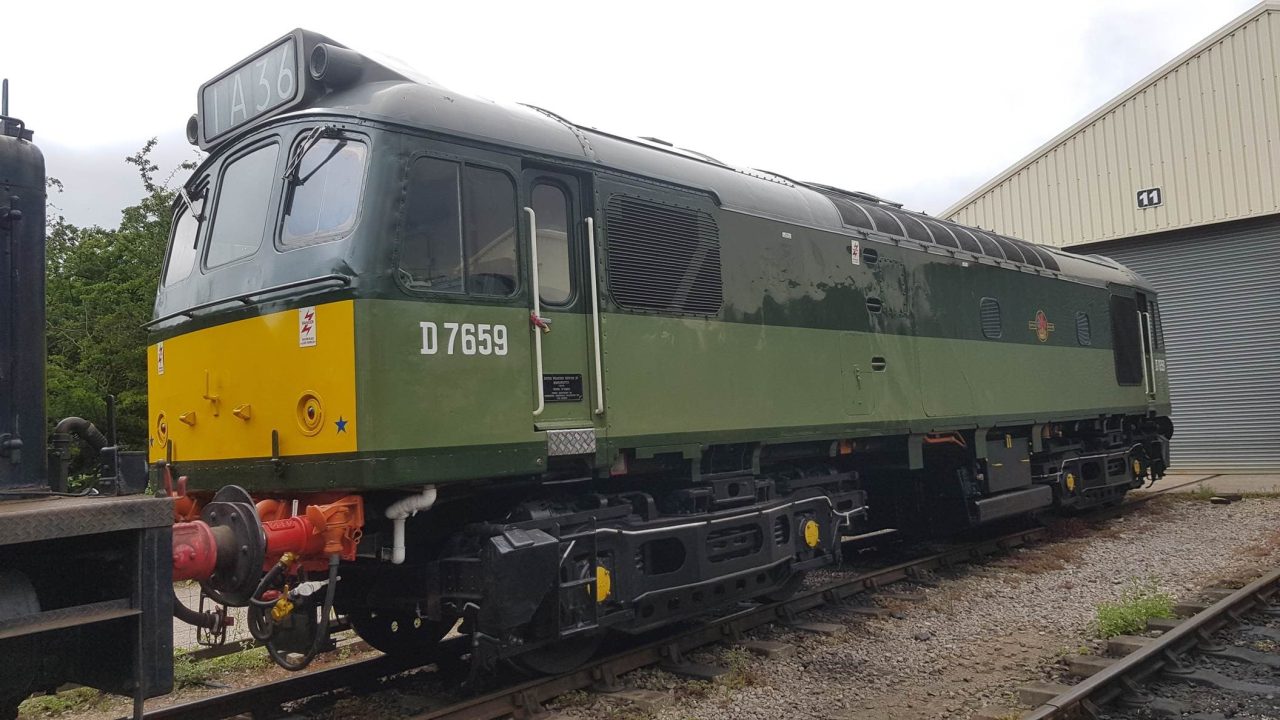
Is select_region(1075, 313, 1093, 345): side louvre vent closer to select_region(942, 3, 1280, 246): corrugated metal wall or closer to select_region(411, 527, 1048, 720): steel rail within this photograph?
select_region(411, 527, 1048, 720): steel rail

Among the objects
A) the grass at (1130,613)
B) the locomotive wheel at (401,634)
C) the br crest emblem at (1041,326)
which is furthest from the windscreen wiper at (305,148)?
the br crest emblem at (1041,326)

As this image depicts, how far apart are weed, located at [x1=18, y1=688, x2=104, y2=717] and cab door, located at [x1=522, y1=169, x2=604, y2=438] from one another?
12.2ft

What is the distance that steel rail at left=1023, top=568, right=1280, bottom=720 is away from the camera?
5.26 meters

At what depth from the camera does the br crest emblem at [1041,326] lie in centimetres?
1142

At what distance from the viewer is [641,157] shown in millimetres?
6566

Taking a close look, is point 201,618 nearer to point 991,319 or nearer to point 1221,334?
point 991,319

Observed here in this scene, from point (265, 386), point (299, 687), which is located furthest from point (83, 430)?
point (299, 687)

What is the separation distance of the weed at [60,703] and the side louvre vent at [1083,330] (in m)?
11.6

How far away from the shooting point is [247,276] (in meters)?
5.26

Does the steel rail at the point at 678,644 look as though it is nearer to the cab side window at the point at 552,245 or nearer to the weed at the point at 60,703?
the cab side window at the point at 552,245

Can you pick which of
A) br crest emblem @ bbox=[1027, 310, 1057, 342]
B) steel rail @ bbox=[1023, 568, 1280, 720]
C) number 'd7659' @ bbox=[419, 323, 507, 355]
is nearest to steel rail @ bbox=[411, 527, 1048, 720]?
number 'd7659' @ bbox=[419, 323, 507, 355]

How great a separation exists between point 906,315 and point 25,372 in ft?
24.2

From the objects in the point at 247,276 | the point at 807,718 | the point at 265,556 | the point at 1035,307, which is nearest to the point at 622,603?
the point at 807,718

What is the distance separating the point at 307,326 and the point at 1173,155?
61.3 feet
